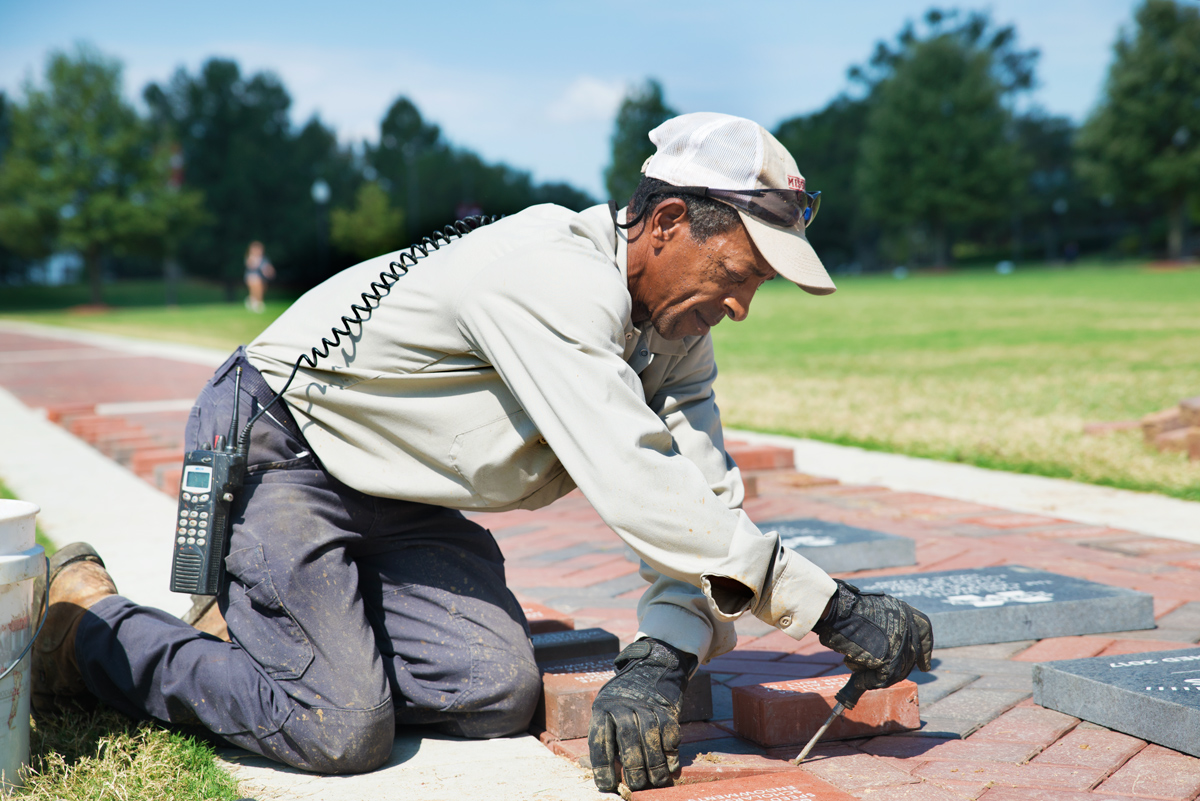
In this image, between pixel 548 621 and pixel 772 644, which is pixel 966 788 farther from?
pixel 548 621

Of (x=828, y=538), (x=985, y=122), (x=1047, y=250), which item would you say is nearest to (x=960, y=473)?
(x=828, y=538)

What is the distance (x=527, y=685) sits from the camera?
2.26 meters

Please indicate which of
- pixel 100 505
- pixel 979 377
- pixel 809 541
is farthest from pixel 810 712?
pixel 979 377

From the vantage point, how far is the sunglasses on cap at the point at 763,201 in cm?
196

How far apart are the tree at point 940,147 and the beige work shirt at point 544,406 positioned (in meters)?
58.4

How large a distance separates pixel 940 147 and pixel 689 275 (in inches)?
2349

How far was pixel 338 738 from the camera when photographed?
2.07 metres

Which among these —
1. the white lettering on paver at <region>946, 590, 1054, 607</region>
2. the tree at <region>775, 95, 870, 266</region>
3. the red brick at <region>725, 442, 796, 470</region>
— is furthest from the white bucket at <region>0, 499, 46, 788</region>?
the tree at <region>775, 95, 870, 266</region>

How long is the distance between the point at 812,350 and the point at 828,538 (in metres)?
10.5

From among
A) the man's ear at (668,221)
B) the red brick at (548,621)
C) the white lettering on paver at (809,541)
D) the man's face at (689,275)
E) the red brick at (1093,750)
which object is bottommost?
the red brick at (1093,750)

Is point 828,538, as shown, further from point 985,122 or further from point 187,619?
point 985,122

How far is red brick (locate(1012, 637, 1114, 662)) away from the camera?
108 inches

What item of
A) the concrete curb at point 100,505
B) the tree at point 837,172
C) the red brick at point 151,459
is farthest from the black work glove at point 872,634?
the tree at point 837,172

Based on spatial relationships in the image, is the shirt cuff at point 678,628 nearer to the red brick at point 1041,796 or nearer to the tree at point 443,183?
the red brick at point 1041,796
